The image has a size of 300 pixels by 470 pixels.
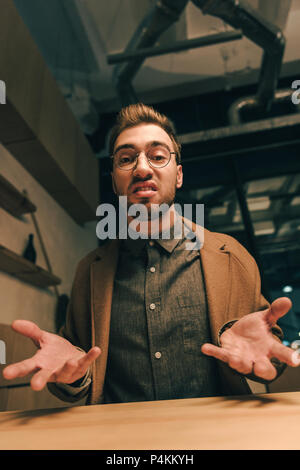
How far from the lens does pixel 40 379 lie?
61 centimetres

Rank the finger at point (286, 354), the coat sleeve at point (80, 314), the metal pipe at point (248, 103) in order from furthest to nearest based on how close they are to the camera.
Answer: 1. the metal pipe at point (248, 103)
2. the coat sleeve at point (80, 314)
3. the finger at point (286, 354)

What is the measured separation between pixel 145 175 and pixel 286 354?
74 cm

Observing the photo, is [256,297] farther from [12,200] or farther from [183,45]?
[183,45]

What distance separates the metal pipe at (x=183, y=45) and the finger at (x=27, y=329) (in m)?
2.38

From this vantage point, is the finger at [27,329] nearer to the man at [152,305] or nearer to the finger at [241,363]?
the man at [152,305]

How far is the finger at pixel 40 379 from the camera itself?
59 cm

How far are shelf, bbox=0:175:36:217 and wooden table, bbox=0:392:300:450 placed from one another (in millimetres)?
1525

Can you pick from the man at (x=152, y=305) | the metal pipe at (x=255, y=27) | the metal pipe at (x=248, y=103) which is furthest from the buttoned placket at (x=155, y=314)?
the metal pipe at (x=248, y=103)

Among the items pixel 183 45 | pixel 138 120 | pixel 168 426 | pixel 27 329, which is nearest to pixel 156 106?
pixel 183 45

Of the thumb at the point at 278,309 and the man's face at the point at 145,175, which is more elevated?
the man's face at the point at 145,175

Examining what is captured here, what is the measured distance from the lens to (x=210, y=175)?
3615 mm

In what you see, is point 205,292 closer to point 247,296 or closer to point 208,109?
point 247,296

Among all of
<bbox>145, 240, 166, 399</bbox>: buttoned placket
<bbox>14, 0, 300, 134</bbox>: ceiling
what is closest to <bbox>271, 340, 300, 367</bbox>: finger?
<bbox>145, 240, 166, 399</bbox>: buttoned placket

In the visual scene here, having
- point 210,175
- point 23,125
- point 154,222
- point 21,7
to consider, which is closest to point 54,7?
point 21,7
